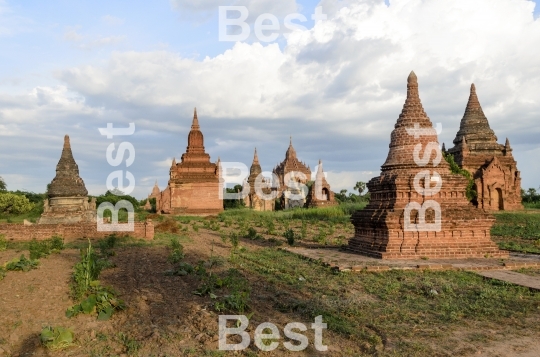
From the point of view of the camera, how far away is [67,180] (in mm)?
22219

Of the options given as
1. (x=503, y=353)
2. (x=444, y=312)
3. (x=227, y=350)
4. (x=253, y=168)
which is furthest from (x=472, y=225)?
(x=253, y=168)

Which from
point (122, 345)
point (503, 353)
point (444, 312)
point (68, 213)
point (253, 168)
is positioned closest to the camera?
point (503, 353)

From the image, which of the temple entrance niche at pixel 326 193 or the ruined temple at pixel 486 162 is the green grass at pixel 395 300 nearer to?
the ruined temple at pixel 486 162

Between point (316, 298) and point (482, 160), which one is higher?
point (482, 160)

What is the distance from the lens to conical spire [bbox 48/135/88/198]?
21.7 m

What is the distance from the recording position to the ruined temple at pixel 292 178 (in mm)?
56438

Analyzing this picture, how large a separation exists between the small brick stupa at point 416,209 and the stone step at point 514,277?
251 centimetres

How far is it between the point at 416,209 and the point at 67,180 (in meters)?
15.9

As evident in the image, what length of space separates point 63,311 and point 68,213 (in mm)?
15472

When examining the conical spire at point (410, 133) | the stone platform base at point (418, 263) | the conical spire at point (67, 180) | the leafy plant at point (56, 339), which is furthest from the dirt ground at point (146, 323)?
the conical spire at point (67, 180)

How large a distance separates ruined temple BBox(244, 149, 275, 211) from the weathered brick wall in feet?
108

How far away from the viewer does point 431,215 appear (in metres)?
13.3

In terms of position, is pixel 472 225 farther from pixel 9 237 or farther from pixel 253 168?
pixel 253 168

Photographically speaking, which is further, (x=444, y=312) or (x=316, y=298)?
(x=316, y=298)
